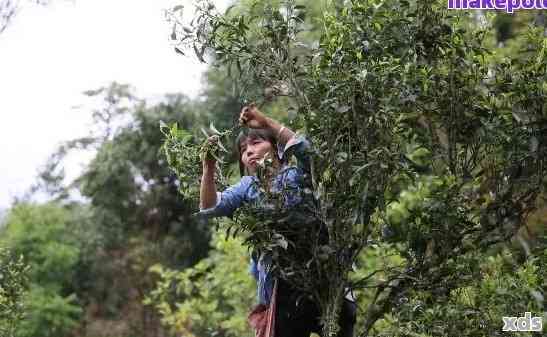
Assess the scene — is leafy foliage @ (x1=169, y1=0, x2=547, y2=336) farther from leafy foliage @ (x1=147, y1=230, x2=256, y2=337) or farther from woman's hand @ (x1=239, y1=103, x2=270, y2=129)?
leafy foliage @ (x1=147, y1=230, x2=256, y2=337)

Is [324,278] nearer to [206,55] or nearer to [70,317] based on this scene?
[206,55]

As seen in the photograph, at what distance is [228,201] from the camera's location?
2.16m

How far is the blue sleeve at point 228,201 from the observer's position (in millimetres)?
2156

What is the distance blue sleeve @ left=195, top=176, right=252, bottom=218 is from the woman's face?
106mm

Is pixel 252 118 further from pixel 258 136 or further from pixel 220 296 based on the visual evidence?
pixel 220 296

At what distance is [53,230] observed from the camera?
9.38 meters

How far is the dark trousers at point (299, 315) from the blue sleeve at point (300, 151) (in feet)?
1.32

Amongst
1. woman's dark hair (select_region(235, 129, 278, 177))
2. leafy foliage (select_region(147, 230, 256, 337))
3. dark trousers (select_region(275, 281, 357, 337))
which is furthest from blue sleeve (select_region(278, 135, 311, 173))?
leafy foliage (select_region(147, 230, 256, 337))

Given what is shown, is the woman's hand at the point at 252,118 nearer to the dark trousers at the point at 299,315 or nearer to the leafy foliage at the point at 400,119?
the leafy foliage at the point at 400,119

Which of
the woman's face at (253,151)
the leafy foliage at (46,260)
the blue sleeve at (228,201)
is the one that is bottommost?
the blue sleeve at (228,201)

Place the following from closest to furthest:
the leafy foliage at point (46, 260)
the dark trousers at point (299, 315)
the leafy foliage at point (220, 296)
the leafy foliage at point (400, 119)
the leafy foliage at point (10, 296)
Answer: the leafy foliage at point (400, 119) → the dark trousers at point (299, 315) → the leafy foliage at point (10, 296) → the leafy foliage at point (220, 296) → the leafy foliage at point (46, 260)

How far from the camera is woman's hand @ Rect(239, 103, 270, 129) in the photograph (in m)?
2.17

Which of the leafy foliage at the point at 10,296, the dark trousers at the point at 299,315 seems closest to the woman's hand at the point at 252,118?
the dark trousers at the point at 299,315

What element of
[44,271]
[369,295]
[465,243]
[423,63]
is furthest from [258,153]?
[44,271]
